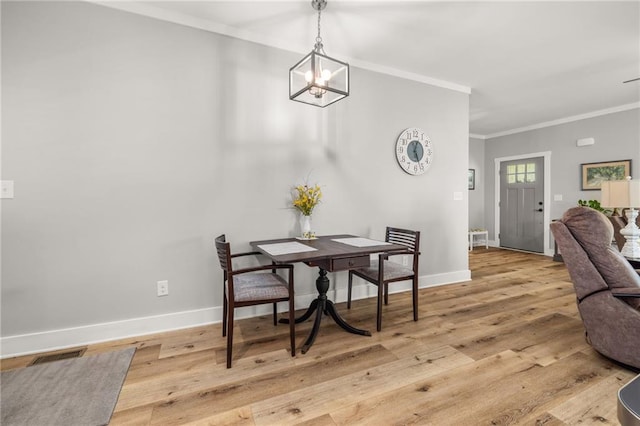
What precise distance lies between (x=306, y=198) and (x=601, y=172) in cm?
529

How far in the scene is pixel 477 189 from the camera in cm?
690

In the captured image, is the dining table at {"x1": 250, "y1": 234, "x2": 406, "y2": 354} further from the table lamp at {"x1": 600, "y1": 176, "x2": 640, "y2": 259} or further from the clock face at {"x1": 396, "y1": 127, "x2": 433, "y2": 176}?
the table lamp at {"x1": 600, "y1": 176, "x2": 640, "y2": 259}

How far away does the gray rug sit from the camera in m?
1.51

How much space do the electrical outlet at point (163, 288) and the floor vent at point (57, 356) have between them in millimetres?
610

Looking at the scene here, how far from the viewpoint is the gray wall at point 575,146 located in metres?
4.77

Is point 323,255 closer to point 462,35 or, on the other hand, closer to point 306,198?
point 306,198

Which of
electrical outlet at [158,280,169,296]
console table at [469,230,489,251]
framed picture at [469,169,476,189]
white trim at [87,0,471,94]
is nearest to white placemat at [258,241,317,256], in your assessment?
electrical outlet at [158,280,169,296]

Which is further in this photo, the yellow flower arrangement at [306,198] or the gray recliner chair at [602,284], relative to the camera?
the yellow flower arrangement at [306,198]

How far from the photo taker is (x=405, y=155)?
360cm

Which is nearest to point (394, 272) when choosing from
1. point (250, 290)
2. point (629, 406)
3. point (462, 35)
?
point (250, 290)

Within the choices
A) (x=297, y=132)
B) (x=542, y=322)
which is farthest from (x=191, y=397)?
(x=542, y=322)

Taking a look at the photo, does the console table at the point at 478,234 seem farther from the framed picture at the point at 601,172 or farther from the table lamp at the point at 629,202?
the table lamp at the point at 629,202

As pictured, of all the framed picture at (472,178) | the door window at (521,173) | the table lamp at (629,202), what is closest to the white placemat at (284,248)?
the table lamp at (629,202)

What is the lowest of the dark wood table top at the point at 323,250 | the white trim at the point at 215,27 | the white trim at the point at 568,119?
the dark wood table top at the point at 323,250
